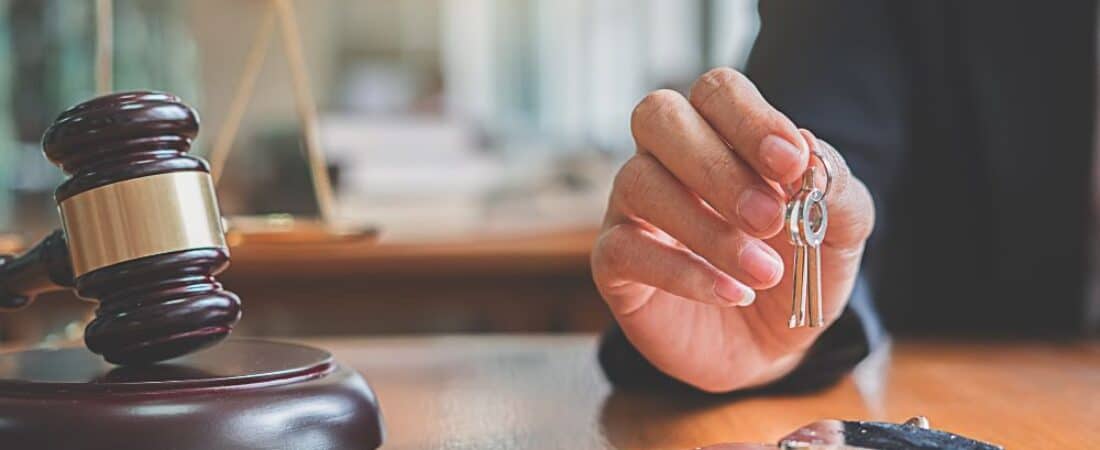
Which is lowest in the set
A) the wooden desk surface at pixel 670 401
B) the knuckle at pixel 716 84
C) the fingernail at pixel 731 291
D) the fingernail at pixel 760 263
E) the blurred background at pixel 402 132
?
the blurred background at pixel 402 132

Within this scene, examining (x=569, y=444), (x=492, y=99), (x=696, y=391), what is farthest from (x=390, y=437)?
(x=492, y=99)

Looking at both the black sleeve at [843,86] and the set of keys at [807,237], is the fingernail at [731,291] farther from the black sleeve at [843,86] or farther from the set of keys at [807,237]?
the black sleeve at [843,86]

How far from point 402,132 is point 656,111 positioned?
2.79 m

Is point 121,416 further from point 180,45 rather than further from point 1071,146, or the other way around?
point 180,45

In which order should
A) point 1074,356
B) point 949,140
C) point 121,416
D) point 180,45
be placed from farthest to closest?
point 180,45, point 949,140, point 1074,356, point 121,416

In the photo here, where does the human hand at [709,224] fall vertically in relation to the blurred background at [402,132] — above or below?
above

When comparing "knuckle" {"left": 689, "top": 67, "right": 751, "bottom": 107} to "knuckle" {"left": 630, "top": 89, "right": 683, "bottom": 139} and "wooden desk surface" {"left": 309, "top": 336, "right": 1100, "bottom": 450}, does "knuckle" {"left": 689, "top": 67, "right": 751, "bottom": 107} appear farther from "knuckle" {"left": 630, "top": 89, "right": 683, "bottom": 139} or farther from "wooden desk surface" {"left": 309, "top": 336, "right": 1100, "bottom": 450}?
"wooden desk surface" {"left": 309, "top": 336, "right": 1100, "bottom": 450}

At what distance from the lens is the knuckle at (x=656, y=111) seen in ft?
1.68

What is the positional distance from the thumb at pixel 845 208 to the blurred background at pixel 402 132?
491 millimetres

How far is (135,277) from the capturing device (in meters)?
A: 0.47

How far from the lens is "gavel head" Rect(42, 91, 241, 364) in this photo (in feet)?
1.55

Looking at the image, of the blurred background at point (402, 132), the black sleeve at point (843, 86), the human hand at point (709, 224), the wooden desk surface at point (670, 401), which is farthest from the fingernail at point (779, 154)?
the blurred background at point (402, 132)

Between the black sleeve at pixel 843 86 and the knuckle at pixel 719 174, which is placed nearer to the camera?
the knuckle at pixel 719 174

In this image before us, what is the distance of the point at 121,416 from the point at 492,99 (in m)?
9.12
